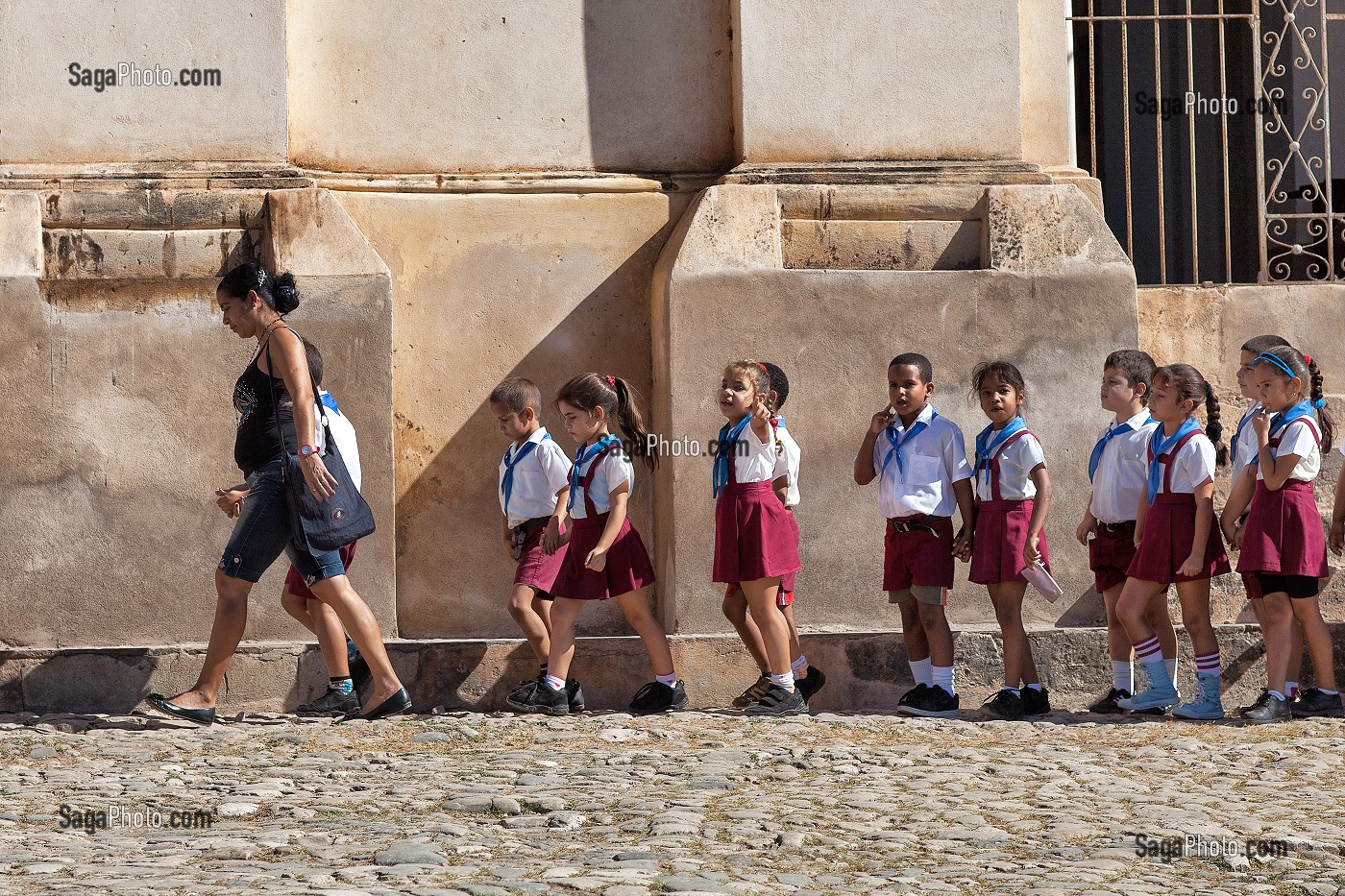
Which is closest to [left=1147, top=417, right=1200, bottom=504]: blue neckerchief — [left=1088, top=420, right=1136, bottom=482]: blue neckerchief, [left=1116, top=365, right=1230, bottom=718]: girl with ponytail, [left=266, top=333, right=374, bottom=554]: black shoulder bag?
[left=1116, top=365, right=1230, bottom=718]: girl with ponytail

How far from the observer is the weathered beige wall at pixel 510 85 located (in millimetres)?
8141

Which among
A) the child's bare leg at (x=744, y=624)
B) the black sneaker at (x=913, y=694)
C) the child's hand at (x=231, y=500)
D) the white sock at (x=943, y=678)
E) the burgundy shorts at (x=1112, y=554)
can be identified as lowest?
the black sneaker at (x=913, y=694)

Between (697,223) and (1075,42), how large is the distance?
4121mm

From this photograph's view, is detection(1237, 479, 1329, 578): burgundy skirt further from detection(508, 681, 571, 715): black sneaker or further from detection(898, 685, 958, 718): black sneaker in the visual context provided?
detection(508, 681, 571, 715): black sneaker

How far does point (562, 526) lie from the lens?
22.3ft

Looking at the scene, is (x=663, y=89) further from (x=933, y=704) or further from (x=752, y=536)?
(x=933, y=704)

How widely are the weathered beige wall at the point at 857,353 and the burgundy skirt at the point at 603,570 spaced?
64 centimetres

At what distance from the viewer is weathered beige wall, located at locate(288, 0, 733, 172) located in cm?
814

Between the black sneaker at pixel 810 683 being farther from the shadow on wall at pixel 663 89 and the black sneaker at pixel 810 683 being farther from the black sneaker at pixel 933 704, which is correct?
the shadow on wall at pixel 663 89

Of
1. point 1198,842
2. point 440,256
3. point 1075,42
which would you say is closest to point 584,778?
point 1198,842

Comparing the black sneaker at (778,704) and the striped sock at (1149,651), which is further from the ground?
the striped sock at (1149,651)

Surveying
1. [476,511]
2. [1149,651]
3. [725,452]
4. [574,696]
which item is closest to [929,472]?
[725,452]

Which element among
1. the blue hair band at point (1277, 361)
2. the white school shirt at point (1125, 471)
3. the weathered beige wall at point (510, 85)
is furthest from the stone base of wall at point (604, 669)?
the weathered beige wall at point (510, 85)

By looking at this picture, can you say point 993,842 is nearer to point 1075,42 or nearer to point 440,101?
point 440,101
